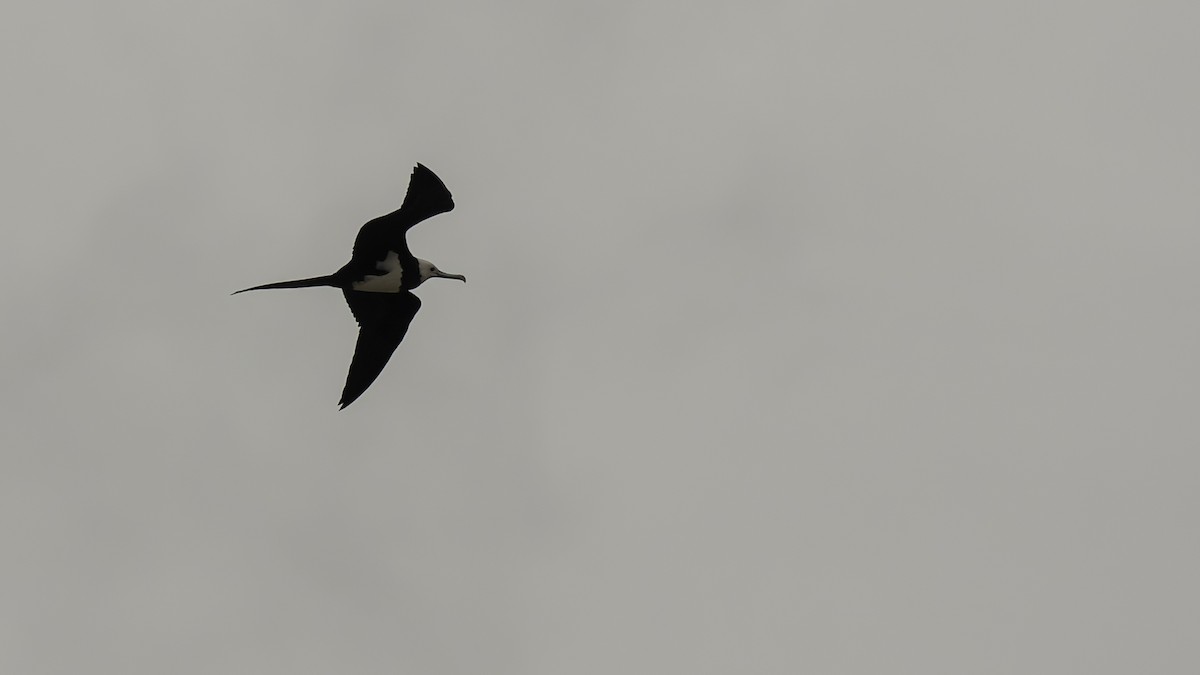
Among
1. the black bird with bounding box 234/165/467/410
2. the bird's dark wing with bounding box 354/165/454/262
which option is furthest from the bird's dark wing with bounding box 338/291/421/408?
the bird's dark wing with bounding box 354/165/454/262

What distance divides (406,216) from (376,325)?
7.78 feet

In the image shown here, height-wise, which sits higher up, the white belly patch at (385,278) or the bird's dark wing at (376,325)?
the white belly patch at (385,278)

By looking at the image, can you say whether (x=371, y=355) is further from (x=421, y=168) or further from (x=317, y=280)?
(x=421, y=168)

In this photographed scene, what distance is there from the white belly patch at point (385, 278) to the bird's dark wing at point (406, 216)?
148 mm

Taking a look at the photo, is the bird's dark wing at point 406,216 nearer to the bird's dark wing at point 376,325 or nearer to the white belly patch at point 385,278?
the white belly patch at point 385,278

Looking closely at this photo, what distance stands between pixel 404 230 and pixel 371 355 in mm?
2163

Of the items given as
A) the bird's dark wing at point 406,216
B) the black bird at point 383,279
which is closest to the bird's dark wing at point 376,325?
the black bird at point 383,279

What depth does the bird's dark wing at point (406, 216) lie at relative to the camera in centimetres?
2270

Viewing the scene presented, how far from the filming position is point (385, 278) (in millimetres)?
24375

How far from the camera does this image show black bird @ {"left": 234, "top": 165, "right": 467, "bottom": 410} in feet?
75.3

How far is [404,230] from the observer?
23.5 m

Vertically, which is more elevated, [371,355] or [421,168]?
[421,168]

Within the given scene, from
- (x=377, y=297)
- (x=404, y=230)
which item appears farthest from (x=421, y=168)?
(x=377, y=297)

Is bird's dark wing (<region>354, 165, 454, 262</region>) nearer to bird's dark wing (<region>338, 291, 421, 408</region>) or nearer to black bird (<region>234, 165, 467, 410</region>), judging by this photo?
black bird (<region>234, 165, 467, 410</region>)
